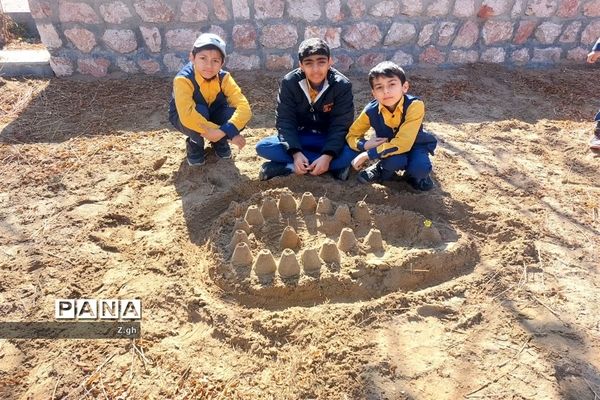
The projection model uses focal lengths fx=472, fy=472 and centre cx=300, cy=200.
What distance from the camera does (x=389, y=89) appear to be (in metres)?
3.14

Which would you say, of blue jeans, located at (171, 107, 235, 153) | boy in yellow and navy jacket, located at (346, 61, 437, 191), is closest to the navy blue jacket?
boy in yellow and navy jacket, located at (346, 61, 437, 191)

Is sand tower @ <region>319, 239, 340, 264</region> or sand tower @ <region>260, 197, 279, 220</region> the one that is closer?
sand tower @ <region>319, 239, 340, 264</region>

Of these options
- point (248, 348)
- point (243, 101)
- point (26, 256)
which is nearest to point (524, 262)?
point (248, 348)

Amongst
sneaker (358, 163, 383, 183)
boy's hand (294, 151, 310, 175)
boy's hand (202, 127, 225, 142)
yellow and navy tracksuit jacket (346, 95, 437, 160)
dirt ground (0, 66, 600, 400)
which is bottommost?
dirt ground (0, 66, 600, 400)

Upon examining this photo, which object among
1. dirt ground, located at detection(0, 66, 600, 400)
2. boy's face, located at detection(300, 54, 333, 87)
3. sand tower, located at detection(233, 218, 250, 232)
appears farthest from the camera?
boy's face, located at detection(300, 54, 333, 87)

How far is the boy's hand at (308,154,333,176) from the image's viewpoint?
349cm

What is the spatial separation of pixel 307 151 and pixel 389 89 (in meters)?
0.88

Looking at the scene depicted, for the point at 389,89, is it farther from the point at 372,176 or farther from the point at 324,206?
the point at 324,206

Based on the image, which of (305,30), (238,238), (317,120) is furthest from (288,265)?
(305,30)

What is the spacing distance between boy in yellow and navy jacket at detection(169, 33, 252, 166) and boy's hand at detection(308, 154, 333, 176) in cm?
58

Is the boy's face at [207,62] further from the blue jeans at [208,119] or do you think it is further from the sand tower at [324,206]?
the sand tower at [324,206]

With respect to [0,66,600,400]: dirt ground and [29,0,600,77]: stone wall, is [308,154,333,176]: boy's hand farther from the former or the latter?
[29,0,600,77]: stone wall

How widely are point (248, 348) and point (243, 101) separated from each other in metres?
2.05

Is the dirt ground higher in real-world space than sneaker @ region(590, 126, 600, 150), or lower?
lower
